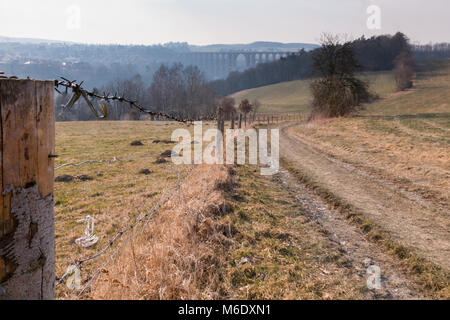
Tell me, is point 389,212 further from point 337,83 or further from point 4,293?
point 337,83

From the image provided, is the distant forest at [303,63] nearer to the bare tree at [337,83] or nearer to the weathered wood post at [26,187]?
the bare tree at [337,83]

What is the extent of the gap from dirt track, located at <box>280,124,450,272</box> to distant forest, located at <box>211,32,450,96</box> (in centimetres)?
8711

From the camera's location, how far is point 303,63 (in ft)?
377

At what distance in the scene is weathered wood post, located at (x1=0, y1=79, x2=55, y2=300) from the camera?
4.95 ft

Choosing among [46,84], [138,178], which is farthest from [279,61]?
[46,84]

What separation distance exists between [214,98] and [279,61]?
51.5 metres

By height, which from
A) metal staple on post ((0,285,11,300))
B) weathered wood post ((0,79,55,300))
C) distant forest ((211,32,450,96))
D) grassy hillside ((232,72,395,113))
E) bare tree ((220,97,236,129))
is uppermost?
distant forest ((211,32,450,96))

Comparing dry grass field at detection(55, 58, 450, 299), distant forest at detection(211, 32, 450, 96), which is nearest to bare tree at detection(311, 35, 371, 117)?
dry grass field at detection(55, 58, 450, 299)

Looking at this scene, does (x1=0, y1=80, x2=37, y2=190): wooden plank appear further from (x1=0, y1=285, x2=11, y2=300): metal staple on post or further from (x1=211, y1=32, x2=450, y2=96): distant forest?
(x1=211, y1=32, x2=450, y2=96): distant forest

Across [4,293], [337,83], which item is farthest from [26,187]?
[337,83]

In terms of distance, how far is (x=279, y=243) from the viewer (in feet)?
17.2
